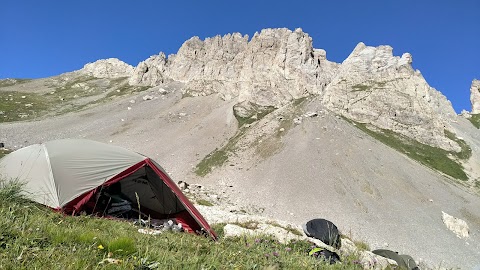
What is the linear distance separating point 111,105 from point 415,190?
90.1 m

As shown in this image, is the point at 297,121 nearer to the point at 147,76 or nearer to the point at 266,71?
the point at 266,71

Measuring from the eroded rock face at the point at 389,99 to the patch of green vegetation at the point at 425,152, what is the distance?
108 inches

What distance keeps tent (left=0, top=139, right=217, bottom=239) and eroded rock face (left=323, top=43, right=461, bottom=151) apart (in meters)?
78.2

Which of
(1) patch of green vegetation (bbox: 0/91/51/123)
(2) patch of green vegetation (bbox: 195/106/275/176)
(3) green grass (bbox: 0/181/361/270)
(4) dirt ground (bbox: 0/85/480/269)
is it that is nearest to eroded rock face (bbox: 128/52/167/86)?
(1) patch of green vegetation (bbox: 0/91/51/123)

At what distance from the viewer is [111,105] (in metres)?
105

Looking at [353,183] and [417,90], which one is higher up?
[417,90]

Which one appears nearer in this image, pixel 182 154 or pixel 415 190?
pixel 415 190

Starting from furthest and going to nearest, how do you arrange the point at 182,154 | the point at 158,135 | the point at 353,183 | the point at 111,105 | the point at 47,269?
the point at 111,105 < the point at 158,135 < the point at 182,154 < the point at 353,183 < the point at 47,269

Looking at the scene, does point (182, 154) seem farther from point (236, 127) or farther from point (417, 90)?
point (417, 90)

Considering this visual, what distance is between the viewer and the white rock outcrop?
142 ft

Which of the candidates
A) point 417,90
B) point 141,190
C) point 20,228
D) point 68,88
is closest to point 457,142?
point 417,90

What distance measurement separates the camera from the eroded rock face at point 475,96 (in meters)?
160

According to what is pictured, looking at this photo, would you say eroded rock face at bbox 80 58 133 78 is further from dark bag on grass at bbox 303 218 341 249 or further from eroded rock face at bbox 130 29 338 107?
dark bag on grass at bbox 303 218 341 249

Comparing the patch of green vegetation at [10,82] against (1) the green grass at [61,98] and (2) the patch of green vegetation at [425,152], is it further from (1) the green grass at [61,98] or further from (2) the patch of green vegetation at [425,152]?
(2) the patch of green vegetation at [425,152]
